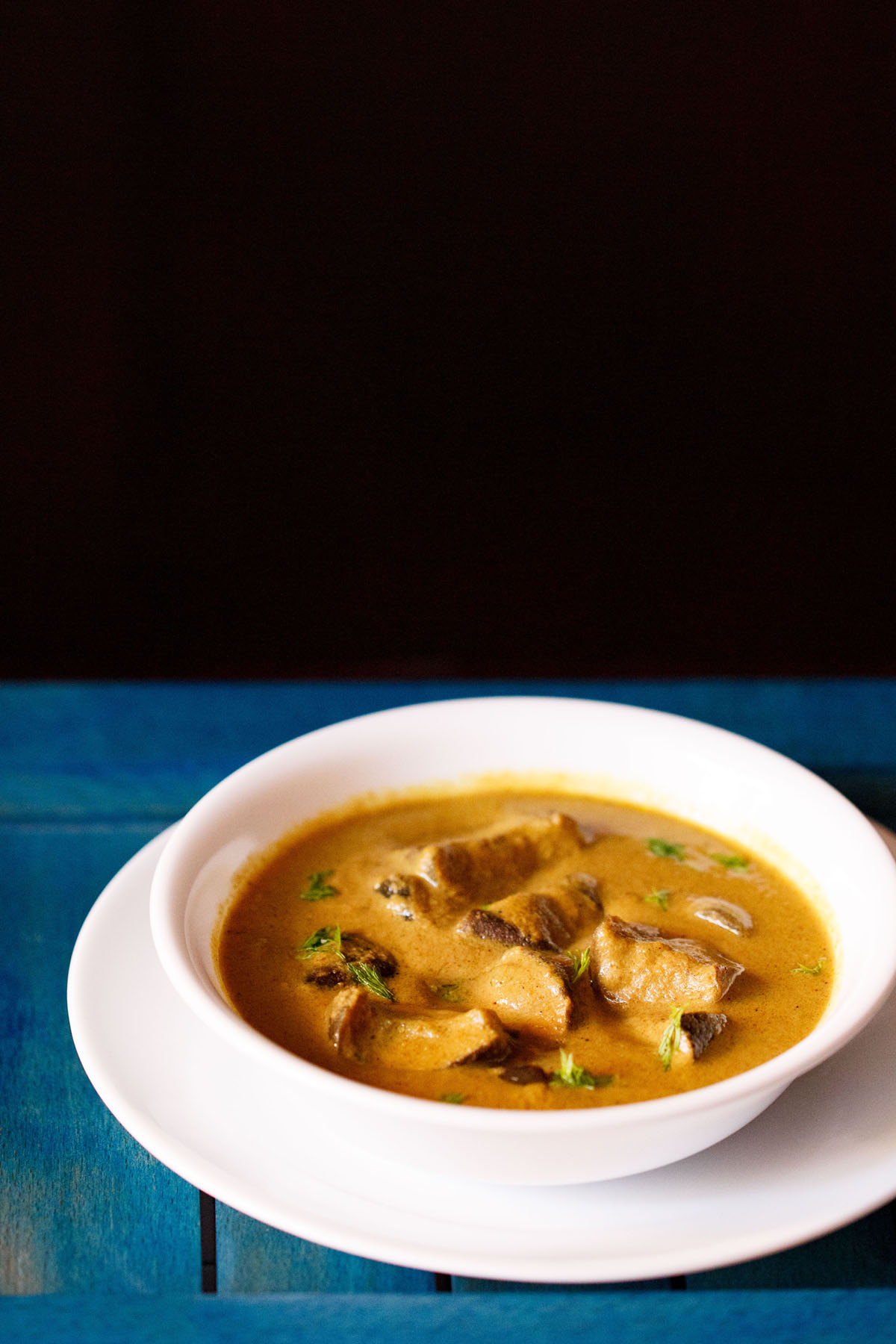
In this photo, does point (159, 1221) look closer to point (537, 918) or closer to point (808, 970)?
point (537, 918)

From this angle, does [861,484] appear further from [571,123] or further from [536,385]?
[571,123]

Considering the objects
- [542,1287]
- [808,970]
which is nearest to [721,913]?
[808,970]

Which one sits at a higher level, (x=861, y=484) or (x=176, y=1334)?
(x=176, y=1334)

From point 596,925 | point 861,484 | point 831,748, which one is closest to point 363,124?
point 861,484

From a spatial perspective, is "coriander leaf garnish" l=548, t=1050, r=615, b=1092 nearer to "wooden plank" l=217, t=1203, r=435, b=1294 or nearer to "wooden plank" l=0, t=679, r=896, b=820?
"wooden plank" l=217, t=1203, r=435, b=1294

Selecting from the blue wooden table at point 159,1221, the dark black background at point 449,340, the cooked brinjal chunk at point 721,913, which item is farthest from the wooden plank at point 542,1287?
the dark black background at point 449,340

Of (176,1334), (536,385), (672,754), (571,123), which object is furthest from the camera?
(536,385)

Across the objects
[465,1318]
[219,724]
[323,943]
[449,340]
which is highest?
[465,1318]

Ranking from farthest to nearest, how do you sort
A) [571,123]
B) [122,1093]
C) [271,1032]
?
[571,123], [271,1032], [122,1093]
